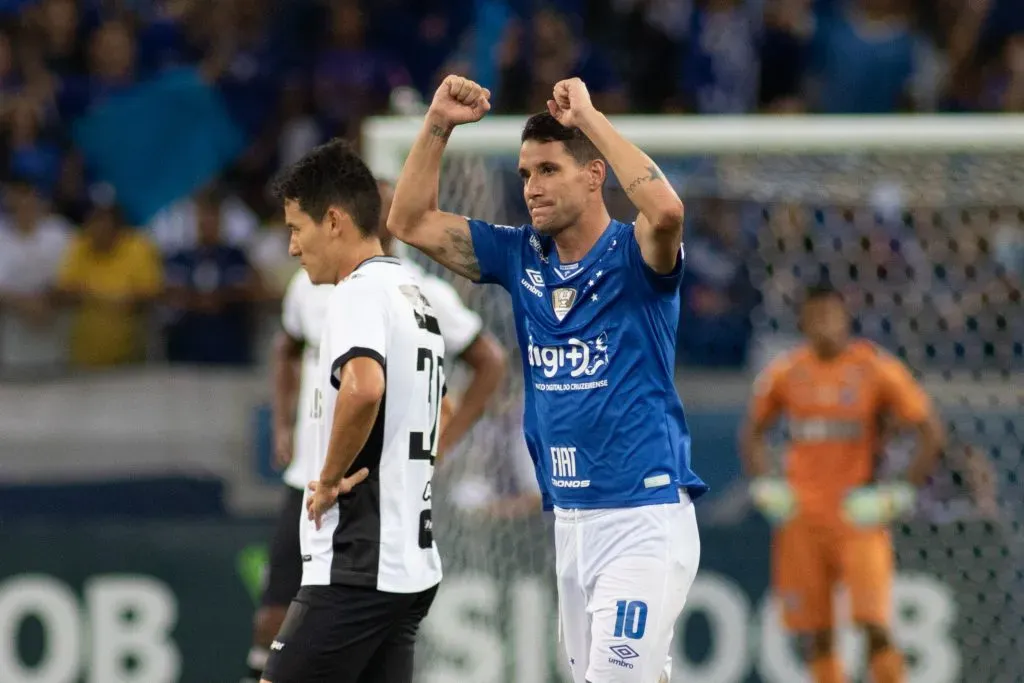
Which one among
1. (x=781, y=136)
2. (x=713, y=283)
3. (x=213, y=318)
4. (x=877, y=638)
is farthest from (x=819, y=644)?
(x=213, y=318)

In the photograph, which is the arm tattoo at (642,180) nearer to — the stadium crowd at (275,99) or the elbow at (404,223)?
the elbow at (404,223)

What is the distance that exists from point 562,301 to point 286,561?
1987 mm

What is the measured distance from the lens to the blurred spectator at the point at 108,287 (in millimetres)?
10070

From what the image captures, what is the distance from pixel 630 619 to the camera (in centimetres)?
492

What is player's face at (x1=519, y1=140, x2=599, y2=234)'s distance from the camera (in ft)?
16.5

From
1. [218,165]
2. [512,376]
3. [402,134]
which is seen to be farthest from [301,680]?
[218,165]

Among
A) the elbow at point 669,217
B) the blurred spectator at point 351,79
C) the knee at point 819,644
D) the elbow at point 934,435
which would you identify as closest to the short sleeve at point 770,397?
the elbow at point 934,435

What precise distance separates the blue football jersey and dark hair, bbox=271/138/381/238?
60 centimetres

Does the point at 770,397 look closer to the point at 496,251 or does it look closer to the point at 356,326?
the point at 496,251

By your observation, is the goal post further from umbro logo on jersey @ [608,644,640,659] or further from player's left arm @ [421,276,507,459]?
umbro logo on jersey @ [608,644,640,659]

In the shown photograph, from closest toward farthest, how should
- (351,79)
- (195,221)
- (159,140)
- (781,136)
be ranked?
(781,136)
(195,221)
(159,140)
(351,79)

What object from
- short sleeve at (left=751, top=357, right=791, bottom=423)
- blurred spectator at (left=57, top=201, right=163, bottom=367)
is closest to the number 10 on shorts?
short sleeve at (left=751, top=357, right=791, bottom=423)

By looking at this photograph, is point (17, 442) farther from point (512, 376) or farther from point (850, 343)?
point (850, 343)

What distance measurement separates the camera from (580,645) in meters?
5.20
